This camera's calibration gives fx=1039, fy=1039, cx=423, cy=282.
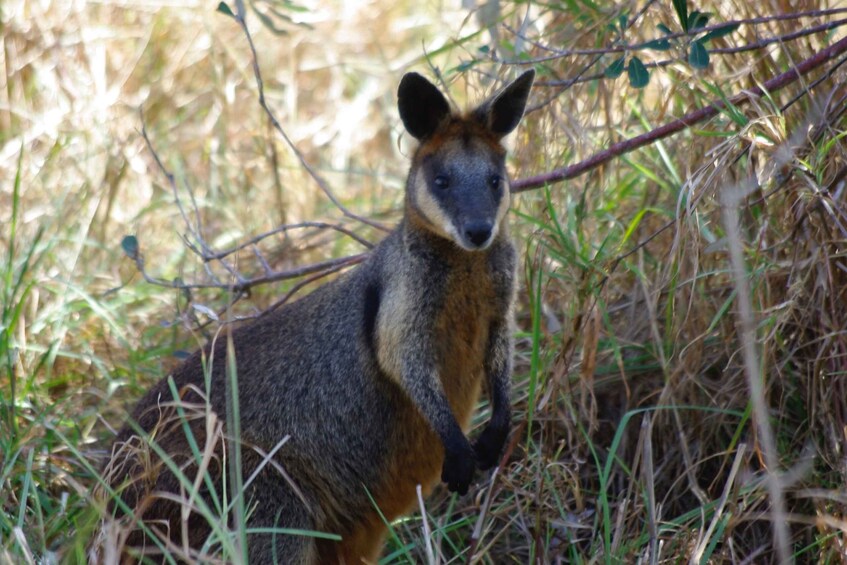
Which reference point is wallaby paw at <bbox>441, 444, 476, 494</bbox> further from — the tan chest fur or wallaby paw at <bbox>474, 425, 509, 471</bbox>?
the tan chest fur

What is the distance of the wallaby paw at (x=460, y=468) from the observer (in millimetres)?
3500

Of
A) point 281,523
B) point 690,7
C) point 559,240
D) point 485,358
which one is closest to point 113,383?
point 281,523

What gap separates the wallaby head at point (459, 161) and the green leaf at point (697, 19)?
22.1 inches

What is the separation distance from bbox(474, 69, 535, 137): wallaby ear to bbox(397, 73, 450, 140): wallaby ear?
0.46 ft

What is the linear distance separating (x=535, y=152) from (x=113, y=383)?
212cm

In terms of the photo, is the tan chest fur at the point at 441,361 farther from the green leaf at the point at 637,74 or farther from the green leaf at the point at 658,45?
the green leaf at the point at 658,45

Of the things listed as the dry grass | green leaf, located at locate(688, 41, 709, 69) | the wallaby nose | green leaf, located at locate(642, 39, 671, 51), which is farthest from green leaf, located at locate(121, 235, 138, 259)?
green leaf, located at locate(688, 41, 709, 69)

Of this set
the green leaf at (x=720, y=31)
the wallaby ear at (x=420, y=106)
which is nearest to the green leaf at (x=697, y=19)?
the green leaf at (x=720, y=31)

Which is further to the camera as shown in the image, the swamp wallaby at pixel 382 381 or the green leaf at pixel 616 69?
the green leaf at pixel 616 69

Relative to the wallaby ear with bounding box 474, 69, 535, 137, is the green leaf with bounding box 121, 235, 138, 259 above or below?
above

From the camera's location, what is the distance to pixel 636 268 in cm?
414

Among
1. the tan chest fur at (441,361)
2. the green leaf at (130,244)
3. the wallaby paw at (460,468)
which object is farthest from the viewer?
the green leaf at (130,244)

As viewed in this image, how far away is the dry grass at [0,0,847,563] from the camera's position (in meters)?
3.52

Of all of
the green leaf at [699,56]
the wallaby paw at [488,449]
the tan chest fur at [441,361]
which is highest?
the green leaf at [699,56]
